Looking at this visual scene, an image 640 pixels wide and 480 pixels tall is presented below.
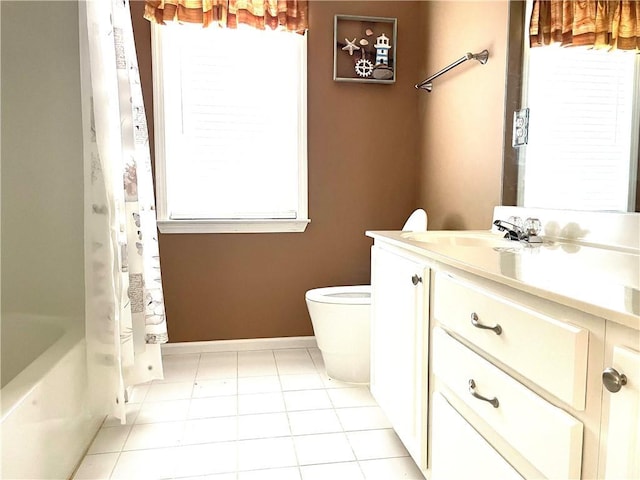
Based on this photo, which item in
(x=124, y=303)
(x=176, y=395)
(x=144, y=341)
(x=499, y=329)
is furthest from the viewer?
(x=176, y=395)

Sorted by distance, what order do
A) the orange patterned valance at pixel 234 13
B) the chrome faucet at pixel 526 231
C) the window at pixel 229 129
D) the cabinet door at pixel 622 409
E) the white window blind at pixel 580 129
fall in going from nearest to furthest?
the cabinet door at pixel 622 409 → the white window blind at pixel 580 129 → the chrome faucet at pixel 526 231 → the orange patterned valance at pixel 234 13 → the window at pixel 229 129

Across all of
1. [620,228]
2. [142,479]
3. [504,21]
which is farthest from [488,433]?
[504,21]

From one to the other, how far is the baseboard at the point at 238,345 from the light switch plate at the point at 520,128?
1.67 metres

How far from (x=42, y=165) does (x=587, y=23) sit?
7.37 ft

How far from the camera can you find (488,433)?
979 millimetres

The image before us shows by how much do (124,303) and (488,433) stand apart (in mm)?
1378

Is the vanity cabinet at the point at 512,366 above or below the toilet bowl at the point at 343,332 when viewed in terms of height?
above

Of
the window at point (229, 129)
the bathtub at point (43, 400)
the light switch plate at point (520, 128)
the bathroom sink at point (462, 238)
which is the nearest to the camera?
the bathtub at point (43, 400)

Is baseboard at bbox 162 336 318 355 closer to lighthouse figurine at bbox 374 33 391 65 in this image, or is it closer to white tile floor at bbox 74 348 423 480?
white tile floor at bbox 74 348 423 480

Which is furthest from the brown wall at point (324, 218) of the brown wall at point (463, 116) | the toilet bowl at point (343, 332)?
the toilet bowl at point (343, 332)

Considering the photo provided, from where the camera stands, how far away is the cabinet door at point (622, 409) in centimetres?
61

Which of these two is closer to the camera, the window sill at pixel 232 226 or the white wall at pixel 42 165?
the white wall at pixel 42 165

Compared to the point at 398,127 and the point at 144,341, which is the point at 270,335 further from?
the point at 398,127

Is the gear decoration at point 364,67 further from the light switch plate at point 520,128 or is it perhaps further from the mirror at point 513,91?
the light switch plate at point 520,128
